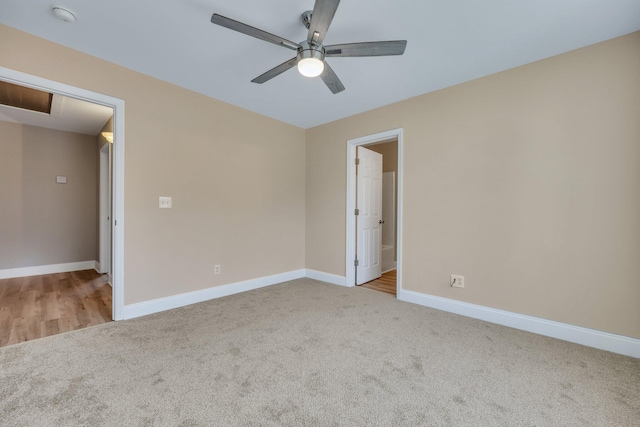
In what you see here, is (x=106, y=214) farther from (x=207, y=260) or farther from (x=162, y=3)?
(x=162, y=3)

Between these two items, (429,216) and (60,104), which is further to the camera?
(60,104)

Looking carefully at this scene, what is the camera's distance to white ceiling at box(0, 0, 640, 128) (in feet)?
6.01

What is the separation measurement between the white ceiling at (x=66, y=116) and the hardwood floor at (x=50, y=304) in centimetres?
248

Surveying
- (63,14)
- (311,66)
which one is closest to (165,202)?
(63,14)

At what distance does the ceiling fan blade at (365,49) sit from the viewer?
69.0 inches

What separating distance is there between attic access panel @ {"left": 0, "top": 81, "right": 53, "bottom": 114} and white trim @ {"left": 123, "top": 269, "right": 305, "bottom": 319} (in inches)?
113

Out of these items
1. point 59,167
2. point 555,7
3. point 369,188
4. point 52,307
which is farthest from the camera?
point 59,167

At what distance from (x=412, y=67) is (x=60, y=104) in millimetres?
4421

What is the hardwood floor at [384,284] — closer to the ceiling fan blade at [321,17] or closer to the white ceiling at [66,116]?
the ceiling fan blade at [321,17]

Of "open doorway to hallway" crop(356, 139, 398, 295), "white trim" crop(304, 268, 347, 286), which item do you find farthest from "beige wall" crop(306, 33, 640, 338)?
"white trim" crop(304, 268, 347, 286)

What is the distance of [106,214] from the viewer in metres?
4.67

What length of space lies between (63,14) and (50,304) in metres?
3.04

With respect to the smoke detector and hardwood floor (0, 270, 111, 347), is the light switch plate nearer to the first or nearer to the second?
hardwood floor (0, 270, 111, 347)

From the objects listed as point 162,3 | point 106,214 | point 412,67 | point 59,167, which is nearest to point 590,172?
point 412,67
